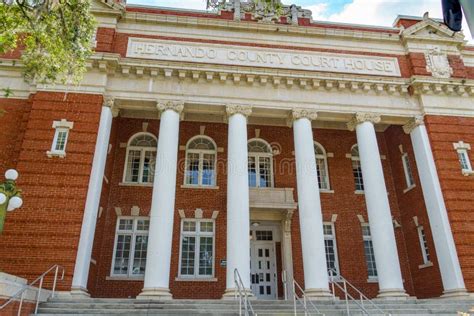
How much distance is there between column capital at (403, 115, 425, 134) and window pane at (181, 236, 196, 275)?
35.7 feet

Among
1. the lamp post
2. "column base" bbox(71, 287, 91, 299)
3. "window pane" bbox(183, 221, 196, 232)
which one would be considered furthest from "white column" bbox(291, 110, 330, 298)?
the lamp post

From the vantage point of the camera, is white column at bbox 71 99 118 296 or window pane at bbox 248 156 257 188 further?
window pane at bbox 248 156 257 188

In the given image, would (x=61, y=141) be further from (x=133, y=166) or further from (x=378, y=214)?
(x=378, y=214)

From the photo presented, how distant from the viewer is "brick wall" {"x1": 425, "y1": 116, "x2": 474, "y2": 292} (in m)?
14.1

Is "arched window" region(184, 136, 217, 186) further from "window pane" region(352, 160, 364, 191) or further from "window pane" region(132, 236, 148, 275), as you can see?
"window pane" region(352, 160, 364, 191)

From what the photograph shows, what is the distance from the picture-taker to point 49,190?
1314cm

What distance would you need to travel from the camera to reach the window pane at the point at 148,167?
17.7 meters

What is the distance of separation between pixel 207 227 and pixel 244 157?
177 inches

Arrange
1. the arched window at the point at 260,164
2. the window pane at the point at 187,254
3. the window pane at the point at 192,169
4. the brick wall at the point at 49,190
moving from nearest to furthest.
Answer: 1. the brick wall at the point at 49,190
2. the window pane at the point at 187,254
3. the window pane at the point at 192,169
4. the arched window at the point at 260,164

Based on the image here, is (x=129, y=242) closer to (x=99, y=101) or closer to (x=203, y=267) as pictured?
(x=203, y=267)

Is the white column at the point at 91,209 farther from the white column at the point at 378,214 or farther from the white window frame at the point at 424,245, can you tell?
the white window frame at the point at 424,245

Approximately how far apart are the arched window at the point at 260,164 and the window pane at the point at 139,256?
18.6 feet

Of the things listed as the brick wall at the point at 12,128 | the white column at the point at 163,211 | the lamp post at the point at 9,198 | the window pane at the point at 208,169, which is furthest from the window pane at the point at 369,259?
the brick wall at the point at 12,128

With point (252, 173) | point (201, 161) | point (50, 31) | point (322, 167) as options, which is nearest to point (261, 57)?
point (252, 173)
